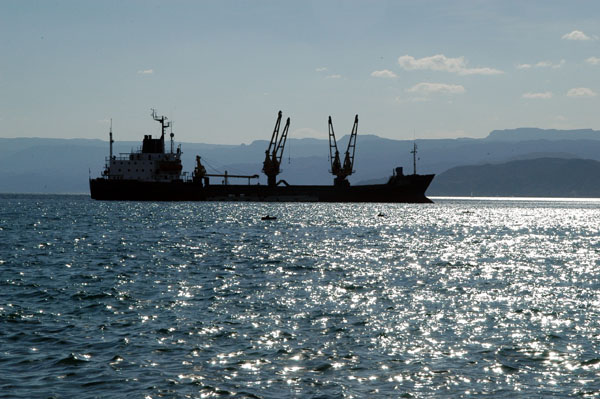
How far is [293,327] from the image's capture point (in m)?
20.1

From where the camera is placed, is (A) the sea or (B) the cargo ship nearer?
(A) the sea

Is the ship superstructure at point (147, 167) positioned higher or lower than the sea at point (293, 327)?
higher

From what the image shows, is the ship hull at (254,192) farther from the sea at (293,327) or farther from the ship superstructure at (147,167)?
the sea at (293,327)

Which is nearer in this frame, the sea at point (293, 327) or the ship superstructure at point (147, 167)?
the sea at point (293, 327)

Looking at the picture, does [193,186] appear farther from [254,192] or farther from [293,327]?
[293,327]

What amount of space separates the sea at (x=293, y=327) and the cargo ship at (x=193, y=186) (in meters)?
122

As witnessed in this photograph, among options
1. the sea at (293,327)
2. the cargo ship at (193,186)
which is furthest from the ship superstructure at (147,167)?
the sea at (293,327)

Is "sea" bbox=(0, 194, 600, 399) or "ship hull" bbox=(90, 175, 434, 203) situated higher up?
"ship hull" bbox=(90, 175, 434, 203)

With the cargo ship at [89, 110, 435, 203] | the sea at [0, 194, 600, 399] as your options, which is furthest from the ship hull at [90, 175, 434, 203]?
the sea at [0, 194, 600, 399]

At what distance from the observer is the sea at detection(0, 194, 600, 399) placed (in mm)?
14289

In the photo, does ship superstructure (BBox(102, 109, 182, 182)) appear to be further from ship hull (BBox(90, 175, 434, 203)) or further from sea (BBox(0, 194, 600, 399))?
sea (BBox(0, 194, 600, 399))

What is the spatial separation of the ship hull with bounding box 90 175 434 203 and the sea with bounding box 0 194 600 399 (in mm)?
121651

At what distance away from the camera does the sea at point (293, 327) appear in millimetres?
14289

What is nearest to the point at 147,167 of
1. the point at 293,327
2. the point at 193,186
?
the point at 193,186
